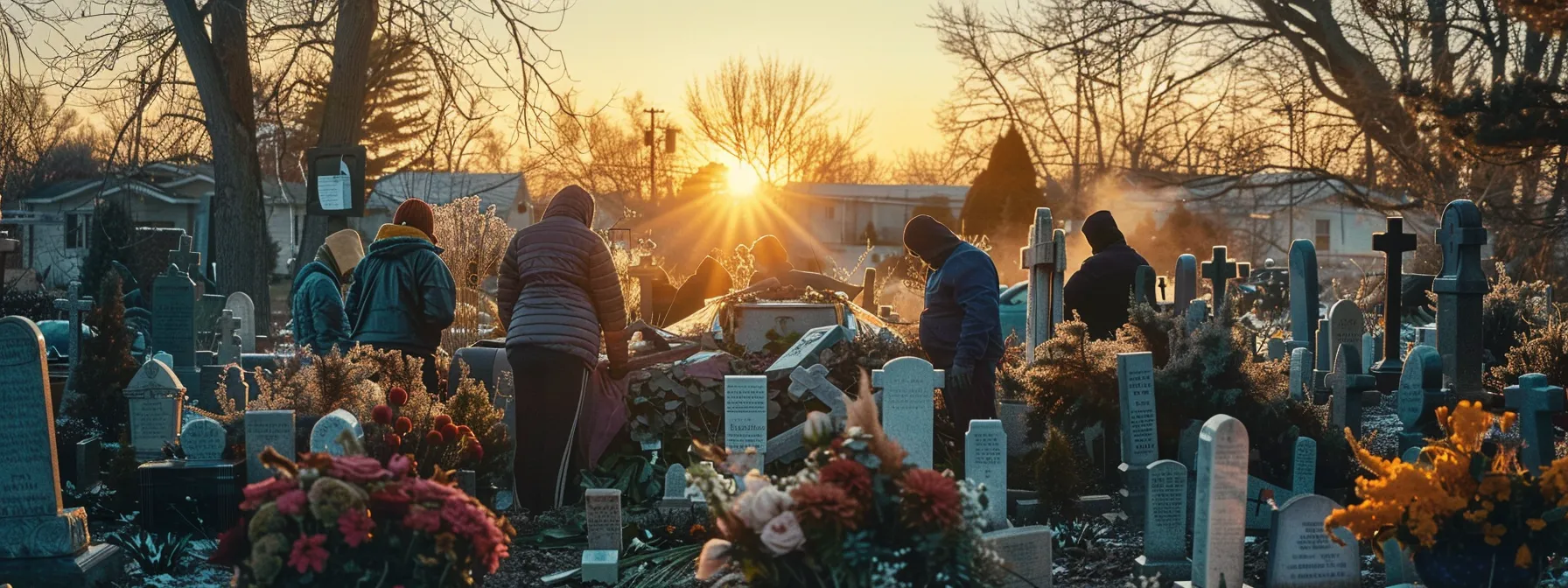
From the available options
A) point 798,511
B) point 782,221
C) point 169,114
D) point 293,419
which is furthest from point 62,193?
point 798,511

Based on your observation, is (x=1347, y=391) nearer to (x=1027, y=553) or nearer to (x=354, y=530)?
(x=1027, y=553)

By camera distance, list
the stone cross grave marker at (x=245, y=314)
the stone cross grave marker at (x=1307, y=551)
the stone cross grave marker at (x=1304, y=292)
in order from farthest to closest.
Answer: the stone cross grave marker at (x=245, y=314)
the stone cross grave marker at (x=1304, y=292)
the stone cross grave marker at (x=1307, y=551)

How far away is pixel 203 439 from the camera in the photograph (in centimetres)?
691

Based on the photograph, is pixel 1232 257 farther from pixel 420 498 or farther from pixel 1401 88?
pixel 420 498

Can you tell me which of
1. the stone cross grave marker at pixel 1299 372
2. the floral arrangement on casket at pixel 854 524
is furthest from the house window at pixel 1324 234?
the floral arrangement on casket at pixel 854 524

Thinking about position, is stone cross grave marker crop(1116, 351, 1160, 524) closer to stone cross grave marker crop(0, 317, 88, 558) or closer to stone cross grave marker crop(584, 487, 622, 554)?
stone cross grave marker crop(584, 487, 622, 554)

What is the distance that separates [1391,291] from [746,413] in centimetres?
642

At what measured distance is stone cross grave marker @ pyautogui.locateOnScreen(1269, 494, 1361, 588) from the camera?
17.7 feet

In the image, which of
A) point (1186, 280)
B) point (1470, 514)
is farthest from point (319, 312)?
point (1186, 280)

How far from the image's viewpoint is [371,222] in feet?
162

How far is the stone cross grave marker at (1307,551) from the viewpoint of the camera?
5387 mm

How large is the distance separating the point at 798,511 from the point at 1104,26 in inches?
809

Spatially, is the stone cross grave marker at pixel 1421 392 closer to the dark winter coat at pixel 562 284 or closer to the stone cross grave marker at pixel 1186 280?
the stone cross grave marker at pixel 1186 280

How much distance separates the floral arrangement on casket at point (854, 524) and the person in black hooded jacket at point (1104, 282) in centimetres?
545
